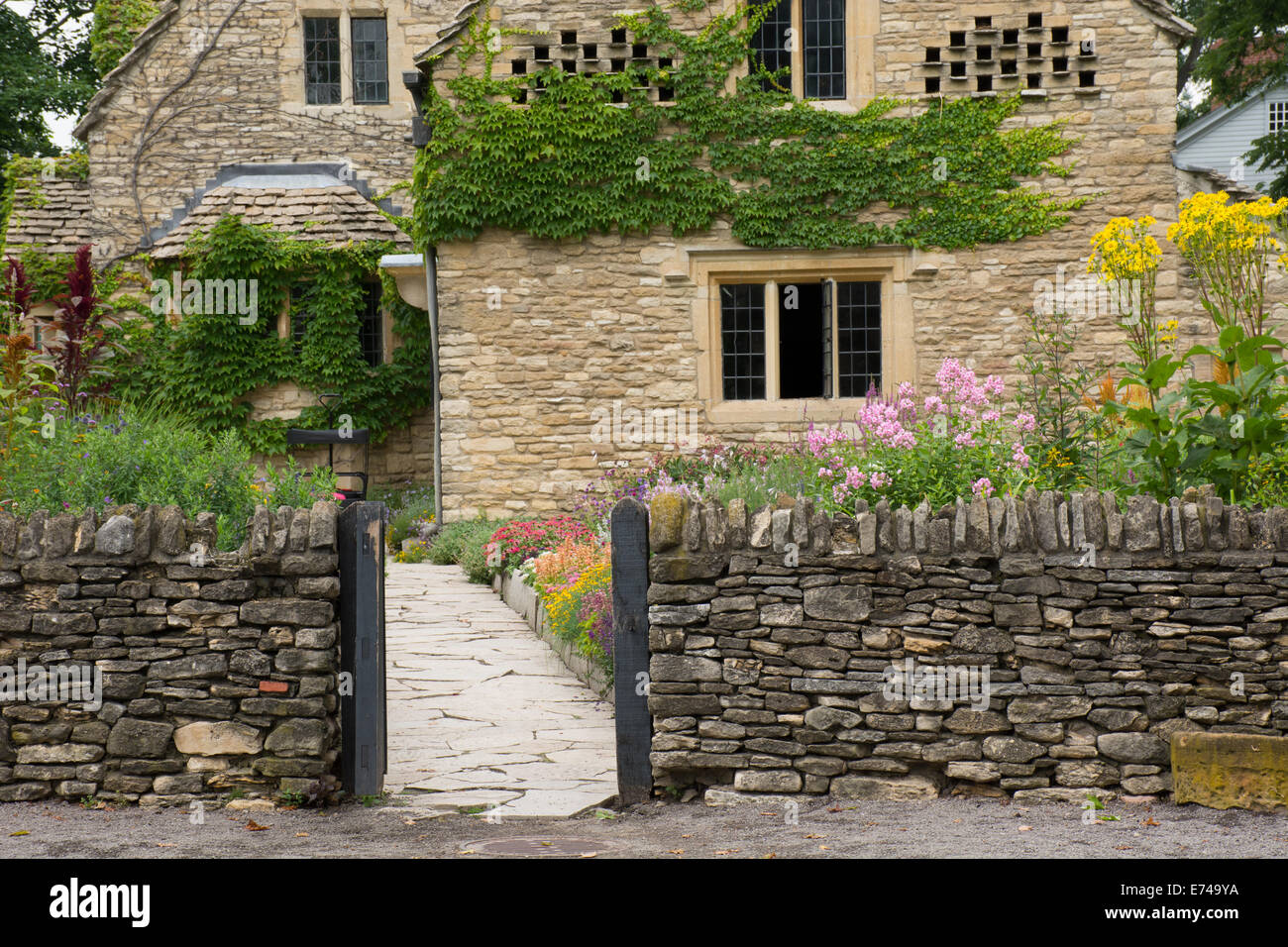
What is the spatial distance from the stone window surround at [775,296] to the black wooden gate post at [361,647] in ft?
23.9

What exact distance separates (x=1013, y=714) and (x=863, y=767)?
0.68 m

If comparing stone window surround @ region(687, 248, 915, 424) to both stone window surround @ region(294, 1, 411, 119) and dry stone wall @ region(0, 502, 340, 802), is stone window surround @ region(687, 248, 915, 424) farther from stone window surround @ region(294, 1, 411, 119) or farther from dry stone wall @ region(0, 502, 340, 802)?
stone window surround @ region(294, 1, 411, 119)

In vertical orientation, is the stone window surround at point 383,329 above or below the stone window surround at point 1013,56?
below

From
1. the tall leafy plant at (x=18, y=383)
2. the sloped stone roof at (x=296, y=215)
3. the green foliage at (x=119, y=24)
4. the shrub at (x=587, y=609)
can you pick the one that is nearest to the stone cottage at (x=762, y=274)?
the shrub at (x=587, y=609)

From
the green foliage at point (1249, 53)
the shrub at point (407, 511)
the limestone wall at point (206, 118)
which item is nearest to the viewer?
the shrub at point (407, 511)

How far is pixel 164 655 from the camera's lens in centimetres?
505

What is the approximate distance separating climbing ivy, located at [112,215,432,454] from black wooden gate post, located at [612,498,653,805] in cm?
1095

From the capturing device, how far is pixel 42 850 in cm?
436

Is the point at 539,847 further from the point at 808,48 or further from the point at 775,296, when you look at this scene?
the point at 808,48

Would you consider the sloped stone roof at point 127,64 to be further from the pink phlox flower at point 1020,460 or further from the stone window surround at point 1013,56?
the pink phlox flower at point 1020,460

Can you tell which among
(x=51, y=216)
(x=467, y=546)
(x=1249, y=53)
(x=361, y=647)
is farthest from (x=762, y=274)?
(x=1249, y=53)

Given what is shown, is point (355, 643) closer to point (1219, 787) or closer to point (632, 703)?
point (632, 703)

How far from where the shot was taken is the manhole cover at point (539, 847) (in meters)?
4.32

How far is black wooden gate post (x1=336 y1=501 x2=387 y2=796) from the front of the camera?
513 centimetres
